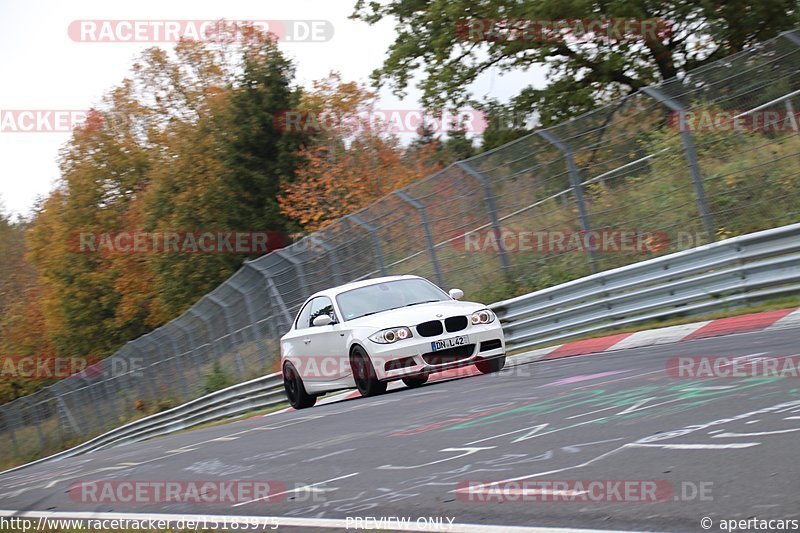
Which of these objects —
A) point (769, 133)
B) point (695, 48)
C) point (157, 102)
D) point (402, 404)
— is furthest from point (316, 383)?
point (157, 102)

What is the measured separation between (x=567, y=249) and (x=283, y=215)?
36.9 meters

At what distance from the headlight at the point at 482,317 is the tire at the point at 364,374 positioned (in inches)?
53.6

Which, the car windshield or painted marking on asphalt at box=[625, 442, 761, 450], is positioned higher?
the car windshield

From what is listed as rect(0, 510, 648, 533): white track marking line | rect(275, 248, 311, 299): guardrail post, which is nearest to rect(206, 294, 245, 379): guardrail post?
rect(275, 248, 311, 299): guardrail post

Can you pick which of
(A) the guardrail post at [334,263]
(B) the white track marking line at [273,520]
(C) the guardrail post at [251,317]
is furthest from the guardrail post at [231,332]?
(B) the white track marking line at [273,520]

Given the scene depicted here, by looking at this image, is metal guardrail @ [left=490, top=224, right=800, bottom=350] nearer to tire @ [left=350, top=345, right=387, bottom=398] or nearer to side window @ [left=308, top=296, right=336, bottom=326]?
side window @ [left=308, top=296, right=336, bottom=326]

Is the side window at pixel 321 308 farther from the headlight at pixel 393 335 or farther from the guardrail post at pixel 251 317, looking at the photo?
the guardrail post at pixel 251 317

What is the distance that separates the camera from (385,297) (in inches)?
586

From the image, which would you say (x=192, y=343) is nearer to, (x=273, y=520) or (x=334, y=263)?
(x=334, y=263)

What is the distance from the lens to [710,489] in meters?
5.10

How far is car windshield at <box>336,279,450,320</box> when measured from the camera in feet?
48.1

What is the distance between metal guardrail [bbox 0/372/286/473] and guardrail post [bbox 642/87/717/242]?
31.4ft

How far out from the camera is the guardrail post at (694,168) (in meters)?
14.3

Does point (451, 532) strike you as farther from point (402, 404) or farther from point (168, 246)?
point (168, 246)
